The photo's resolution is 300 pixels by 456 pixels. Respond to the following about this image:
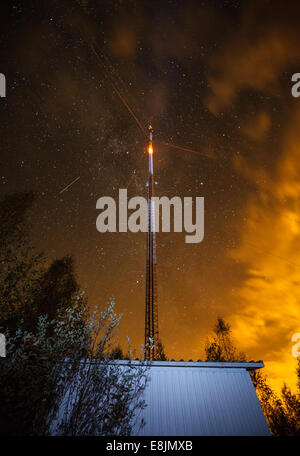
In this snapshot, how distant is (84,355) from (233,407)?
6833 mm

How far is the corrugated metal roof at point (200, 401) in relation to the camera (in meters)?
8.22

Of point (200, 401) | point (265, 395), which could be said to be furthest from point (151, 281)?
point (265, 395)

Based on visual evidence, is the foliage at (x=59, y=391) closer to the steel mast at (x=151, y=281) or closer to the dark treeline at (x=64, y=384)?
the dark treeline at (x=64, y=384)

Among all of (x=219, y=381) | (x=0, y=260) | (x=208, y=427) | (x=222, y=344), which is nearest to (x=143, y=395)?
(x=208, y=427)

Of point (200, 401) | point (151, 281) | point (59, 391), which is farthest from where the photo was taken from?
point (151, 281)

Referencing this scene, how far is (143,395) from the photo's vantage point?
8.47m

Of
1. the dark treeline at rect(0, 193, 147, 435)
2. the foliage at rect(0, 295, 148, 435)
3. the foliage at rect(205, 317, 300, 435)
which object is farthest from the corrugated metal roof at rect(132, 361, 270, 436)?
the foliage at rect(205, 317, 300, 435)

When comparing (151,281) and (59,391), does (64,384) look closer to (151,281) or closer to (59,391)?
(59,391)

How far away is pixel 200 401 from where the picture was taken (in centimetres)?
876

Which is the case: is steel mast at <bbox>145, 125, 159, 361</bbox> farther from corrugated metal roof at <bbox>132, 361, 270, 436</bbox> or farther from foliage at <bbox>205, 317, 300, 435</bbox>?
foliage at <bbox>205, 317, 300, 435</bbox>

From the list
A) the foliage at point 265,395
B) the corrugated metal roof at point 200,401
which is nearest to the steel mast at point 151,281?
the corrugated metal roof at point 200,401

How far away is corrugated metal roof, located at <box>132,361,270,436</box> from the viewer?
27.0 feet
